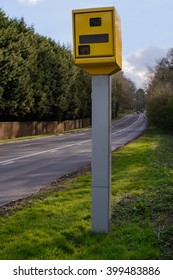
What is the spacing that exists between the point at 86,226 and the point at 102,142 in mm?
1349

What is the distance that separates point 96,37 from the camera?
568cm

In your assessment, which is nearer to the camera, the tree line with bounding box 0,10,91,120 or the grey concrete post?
the grey concrete post

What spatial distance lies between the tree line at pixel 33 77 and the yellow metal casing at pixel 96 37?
3206cm

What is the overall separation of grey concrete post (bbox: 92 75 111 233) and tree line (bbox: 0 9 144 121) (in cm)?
3196

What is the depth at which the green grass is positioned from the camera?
17.2 feet

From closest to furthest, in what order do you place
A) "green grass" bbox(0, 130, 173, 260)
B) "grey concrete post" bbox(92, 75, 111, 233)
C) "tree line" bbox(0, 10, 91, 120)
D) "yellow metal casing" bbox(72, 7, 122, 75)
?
1. "green grass" bbox(0, 130, 173, 260)
2. "yellow metal casing" bbox(72, 7, 122, 75)
3. "grey concrete post" bbox(92, 75, 111, 233)
4. "tree line" bbox(0, 10, 91, 120)

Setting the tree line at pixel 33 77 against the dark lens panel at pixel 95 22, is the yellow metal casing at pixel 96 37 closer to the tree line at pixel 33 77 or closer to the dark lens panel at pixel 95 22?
the dark lens panel at pixel 95 22

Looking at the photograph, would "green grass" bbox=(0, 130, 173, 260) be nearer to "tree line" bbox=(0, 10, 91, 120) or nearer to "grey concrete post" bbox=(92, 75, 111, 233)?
"grey concrete post" bbox=(92, 75, 111, 233)

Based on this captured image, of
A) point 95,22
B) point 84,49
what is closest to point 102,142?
Result: point 84,49

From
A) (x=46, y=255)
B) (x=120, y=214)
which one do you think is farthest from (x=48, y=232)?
(x=120, y=214)

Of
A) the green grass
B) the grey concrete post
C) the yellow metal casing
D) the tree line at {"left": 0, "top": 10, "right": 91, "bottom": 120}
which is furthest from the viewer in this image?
→ the tree line at {"left": 0, "top": 10, "right": 91, "bottom": 120}

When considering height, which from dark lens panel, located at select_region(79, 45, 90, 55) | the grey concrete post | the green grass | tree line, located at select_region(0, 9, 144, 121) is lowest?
the green grass

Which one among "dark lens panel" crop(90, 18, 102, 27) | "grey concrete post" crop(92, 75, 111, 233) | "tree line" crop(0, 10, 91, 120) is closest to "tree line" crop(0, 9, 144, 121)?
"tree line" crop(0, 10, 91, 120)

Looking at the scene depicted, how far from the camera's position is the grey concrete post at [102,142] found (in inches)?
235
